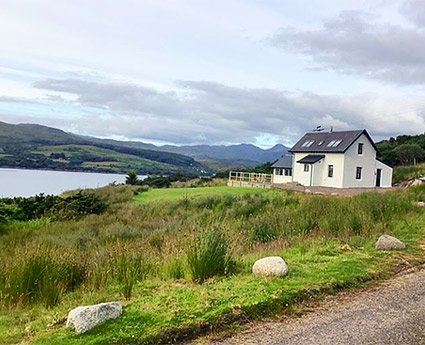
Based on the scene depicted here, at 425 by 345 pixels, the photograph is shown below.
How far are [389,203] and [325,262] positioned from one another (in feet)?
24.7

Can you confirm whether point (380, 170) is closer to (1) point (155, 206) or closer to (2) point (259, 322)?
(1) point (155, 206)

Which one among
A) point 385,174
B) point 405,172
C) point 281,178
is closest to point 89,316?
point 281,178

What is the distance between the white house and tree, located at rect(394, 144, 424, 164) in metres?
16.3

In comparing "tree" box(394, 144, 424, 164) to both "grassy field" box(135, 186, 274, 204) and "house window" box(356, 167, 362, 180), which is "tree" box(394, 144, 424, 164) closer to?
"house window" box(356, 167, 362, 180)

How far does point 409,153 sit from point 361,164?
68.7 ft

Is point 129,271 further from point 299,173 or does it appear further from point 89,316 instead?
point 299,173

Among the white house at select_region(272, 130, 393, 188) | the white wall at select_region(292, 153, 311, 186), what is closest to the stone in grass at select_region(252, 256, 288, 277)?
the white house at select_region(272, 130, 393, 188)

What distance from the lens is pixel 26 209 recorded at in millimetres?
24312

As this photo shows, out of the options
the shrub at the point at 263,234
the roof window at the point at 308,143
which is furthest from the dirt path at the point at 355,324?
the roof window at the point at 308,143

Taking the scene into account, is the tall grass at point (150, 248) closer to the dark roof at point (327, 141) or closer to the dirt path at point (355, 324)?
the dirt path at point (355, 324)

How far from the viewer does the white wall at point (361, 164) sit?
39188mm

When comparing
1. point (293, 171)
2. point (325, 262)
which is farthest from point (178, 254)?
point (293, 171)

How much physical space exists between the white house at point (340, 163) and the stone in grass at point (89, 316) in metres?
36.5

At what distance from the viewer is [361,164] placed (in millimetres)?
40438
